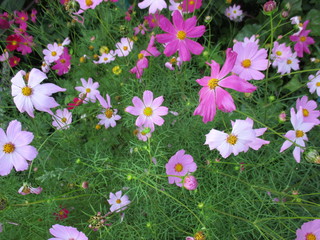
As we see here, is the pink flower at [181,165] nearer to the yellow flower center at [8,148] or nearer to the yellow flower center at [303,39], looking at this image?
the yellow flower center at [8,148]

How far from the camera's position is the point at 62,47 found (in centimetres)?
134

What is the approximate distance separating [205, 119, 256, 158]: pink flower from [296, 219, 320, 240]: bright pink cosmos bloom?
0.24 m

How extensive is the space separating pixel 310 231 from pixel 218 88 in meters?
0.45

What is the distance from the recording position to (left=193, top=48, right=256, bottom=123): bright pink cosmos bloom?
650 mm

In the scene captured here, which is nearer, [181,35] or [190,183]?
[190,183]

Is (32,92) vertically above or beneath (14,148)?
above

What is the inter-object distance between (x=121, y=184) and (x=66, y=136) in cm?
29

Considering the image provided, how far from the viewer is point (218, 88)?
70 centimetres

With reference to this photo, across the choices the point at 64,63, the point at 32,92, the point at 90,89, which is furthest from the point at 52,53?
the point at 32,92

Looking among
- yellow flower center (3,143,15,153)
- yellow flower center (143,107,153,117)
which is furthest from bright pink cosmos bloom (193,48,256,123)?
yellow flower center (3,143,15,153)

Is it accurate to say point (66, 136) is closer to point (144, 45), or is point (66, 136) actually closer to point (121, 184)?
point (121, 184)

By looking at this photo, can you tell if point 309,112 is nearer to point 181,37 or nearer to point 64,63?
point 181,37

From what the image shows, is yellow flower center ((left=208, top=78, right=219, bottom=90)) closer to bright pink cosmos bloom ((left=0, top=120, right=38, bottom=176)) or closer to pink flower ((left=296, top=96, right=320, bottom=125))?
pink flower ((left=296, top=96, right=320, bottom=125))

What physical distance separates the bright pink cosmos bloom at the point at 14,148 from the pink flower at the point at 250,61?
646mm
